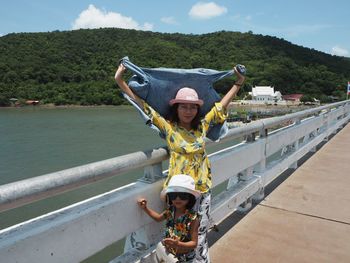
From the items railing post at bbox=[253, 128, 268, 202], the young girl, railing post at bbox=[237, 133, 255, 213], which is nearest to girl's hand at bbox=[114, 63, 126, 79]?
the young girl

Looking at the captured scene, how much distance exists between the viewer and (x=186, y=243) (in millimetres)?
2379

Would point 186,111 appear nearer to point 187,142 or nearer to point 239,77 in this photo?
point 187,142

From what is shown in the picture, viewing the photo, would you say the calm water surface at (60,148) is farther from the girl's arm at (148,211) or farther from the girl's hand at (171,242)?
the girl's hand at (171,242)

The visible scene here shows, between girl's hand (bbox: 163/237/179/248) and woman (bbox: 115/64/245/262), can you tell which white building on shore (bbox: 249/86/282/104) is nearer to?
woman (bbox: 115/64/245/262)

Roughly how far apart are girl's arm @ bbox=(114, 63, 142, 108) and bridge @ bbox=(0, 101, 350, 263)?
40cm

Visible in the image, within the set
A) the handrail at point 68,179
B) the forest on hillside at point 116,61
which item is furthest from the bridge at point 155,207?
the forest on hillside at point 116,61

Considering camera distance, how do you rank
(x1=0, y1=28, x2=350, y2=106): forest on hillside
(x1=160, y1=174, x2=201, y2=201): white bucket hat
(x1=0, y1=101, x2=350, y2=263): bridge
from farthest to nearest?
(x1=0, y1=28, x2=350, y2=106): forest on hillside < (x1=160, y1=174, x2=201, y2=201): white bucket hat < (x1=0, y1=101, x2=350, y2=263): bridge

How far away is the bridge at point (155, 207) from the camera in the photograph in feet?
5.95

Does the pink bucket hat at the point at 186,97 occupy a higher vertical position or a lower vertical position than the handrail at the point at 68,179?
higher

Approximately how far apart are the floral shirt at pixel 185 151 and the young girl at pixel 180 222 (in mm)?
162

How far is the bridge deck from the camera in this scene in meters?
3.33

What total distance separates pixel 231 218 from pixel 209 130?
1480 mm

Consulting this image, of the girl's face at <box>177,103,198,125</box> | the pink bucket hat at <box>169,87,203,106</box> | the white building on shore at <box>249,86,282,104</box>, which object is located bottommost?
the white building on shore at <box>249,86,282,104</box>

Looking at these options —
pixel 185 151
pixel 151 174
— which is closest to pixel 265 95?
pixel 151 174
